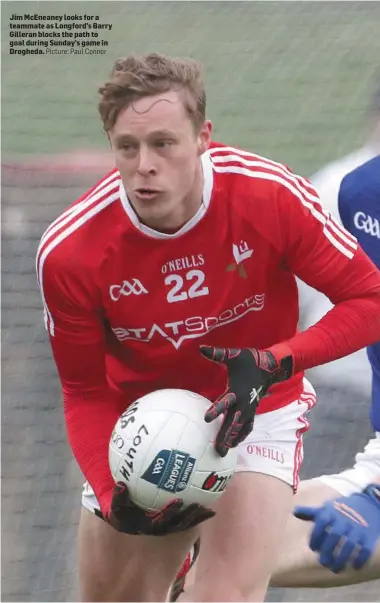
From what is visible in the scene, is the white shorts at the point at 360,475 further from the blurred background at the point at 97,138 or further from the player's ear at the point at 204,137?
the player's ear at the point at 204,137

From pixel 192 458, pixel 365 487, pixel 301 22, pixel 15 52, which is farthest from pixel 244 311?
pixel 301 22

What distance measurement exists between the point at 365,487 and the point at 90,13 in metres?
2.70

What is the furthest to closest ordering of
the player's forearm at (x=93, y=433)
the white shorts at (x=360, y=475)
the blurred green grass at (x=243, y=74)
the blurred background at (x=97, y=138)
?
the blurred green grass at (x=243, y=74), the blurred background at (x=97, y=138), the white shorts at (x=360, y=475), the player's forearm at (x=93, y=433)

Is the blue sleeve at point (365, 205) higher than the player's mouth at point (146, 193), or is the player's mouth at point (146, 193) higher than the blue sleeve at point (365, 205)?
the player's mouth at point (146, 193)

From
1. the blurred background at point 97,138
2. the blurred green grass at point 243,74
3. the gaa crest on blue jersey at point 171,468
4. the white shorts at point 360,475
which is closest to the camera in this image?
the gaa crest on blue jersey at point 171,468

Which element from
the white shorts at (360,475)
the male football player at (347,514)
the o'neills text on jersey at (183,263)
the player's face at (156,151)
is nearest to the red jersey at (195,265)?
the o'neills text on jersey at (183,263)

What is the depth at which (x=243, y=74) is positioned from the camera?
5.04 metres

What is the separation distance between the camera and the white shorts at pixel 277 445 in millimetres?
2672

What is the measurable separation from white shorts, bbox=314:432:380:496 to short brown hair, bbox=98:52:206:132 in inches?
54.0

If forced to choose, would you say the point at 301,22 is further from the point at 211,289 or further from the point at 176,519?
the point at 176,519

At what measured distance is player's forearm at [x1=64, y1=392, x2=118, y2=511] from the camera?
2.64 m

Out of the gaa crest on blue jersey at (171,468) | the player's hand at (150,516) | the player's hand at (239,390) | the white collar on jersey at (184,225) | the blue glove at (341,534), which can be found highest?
the white collar on jersey at (184,225)

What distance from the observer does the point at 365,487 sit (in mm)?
3240

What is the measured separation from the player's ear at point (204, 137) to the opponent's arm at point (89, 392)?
42 centimetres
